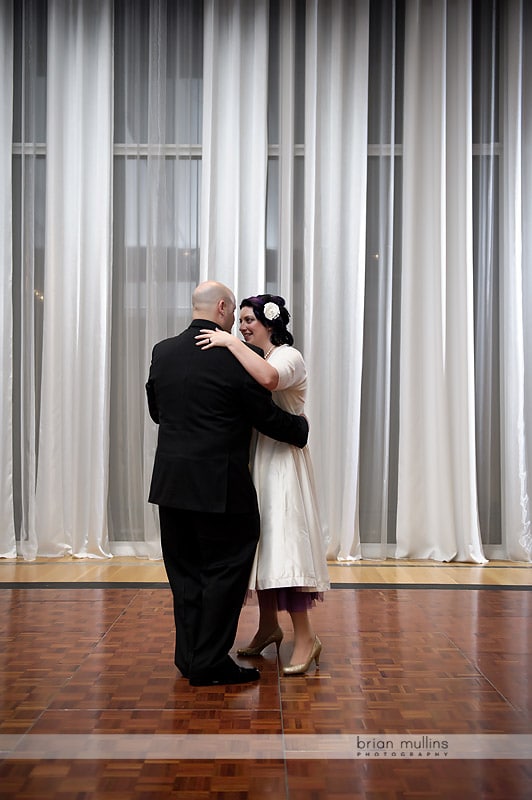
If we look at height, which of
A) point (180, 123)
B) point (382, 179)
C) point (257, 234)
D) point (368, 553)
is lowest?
point (368, 553)

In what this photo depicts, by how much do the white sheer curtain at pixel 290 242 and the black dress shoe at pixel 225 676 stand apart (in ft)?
8.12

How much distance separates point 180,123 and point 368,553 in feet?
9.48

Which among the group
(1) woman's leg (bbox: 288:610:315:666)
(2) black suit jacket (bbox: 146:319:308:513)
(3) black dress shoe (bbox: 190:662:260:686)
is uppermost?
(2) black suit jacket (bbox: 146:319:308:513)

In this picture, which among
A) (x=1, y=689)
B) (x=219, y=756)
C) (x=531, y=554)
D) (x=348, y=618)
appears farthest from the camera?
(x=531, y=554)

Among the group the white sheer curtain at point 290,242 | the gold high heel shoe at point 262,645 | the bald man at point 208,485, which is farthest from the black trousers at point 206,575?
the white sheer curtain at point 290,242

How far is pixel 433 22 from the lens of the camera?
536cm

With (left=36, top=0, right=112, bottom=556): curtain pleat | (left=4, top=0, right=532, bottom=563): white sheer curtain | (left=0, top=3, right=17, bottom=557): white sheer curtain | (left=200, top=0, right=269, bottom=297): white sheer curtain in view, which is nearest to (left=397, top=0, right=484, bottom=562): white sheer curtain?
(left=4, top=0, right=532, bottom=563): white sheer curtain

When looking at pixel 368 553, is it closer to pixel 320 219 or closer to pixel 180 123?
pixel 320 219

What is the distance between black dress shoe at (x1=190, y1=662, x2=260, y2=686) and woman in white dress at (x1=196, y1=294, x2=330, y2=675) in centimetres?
14

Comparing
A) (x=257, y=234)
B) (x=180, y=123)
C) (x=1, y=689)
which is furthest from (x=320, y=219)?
(x=1, y=689)

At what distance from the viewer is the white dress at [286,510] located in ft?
9.24

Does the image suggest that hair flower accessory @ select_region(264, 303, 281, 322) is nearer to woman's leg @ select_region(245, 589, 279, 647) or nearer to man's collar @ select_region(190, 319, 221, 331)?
man's collar @ select_region(190, 319, 221, 331)

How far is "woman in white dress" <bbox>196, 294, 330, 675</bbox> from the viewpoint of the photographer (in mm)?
2793

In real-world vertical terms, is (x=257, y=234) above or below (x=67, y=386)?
above
